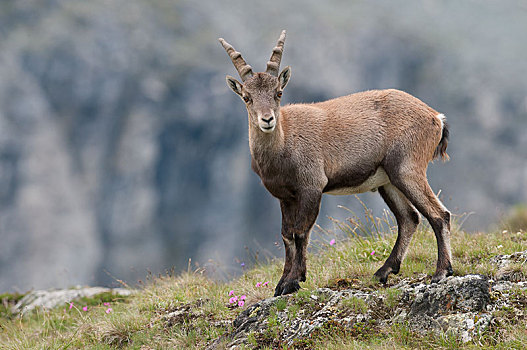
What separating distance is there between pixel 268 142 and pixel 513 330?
10.7ft

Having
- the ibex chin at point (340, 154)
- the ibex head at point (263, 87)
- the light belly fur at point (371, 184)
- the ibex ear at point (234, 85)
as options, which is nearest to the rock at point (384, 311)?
the ibex chin at point (340, 154)

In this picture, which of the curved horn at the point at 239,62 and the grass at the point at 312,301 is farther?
the curved horn at the point at 239,62

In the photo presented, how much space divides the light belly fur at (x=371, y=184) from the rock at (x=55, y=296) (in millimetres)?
7031

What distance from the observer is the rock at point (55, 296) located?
12070 mm

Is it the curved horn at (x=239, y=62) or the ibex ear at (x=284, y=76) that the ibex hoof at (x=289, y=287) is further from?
the curved horn at (x=239, y=62)

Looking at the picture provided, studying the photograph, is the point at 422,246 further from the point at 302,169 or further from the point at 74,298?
the point at 74,298

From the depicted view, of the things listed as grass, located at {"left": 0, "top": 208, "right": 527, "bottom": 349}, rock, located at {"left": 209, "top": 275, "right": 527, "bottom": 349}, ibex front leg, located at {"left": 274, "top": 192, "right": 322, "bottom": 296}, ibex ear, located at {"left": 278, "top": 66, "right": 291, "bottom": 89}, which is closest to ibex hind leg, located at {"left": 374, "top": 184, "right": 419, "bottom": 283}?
grass, located at {"left": 0, "top": 208, "right": 527, "bottom": 349}

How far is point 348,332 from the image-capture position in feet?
17.7

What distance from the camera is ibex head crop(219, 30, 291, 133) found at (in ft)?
19.2

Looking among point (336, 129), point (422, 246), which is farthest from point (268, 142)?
point (422, 246)

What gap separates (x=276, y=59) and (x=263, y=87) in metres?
0.59

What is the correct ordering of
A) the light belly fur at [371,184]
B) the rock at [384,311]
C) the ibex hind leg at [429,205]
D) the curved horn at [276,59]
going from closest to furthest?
the rock at [384,311] → the ibex hind leg at [429,205] → the curved horn at [276,59] → the light belly fur at [371,184]

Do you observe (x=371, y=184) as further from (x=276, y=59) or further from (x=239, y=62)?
(x=239, y=62)

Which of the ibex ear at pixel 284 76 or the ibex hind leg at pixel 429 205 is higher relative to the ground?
the ibex ear at pixel 284 76
